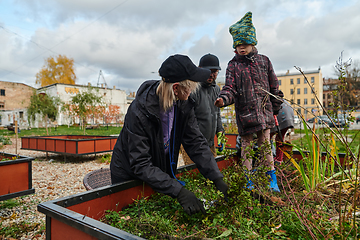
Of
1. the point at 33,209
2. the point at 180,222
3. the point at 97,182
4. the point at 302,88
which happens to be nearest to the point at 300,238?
the point at 180,222

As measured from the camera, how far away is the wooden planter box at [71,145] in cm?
660

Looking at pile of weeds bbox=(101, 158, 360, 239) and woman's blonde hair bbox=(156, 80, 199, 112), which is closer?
pile of weeds bbox=(101, 158, 360, 239)

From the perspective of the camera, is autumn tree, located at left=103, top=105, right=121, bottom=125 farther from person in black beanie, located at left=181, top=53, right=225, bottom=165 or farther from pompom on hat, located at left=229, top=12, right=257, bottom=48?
pompom on hat, located at left=229, top=12, right=257, bottom=48

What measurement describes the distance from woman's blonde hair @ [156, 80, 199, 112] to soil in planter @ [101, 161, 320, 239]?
62 cm

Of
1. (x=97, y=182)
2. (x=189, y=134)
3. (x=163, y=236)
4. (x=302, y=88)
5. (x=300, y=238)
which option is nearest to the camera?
(x=163, y=236)

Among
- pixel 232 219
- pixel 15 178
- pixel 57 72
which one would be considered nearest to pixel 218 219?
pixel 232 219

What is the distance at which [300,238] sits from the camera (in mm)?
1400

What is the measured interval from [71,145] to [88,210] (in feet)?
19.1

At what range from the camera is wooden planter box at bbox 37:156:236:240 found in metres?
1.01

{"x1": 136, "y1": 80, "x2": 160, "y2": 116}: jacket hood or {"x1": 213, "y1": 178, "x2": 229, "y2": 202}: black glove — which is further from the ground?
{"x1": 136, "y1": 80, "x2": 160, "y2": 116}: jacket hood

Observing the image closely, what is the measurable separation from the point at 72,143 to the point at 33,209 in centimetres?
330

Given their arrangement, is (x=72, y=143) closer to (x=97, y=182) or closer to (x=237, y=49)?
(x=97, y=182)

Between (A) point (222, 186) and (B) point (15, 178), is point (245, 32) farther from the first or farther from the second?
(B) point (15, 178)

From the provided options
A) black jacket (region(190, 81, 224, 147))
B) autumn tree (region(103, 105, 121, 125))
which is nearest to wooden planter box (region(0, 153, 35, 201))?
black jacket (region(190, 81, 224, 147))
